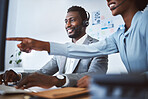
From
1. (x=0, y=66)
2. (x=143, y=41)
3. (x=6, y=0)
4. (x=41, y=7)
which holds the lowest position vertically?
(x=0, y=66)

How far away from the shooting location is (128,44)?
100cm

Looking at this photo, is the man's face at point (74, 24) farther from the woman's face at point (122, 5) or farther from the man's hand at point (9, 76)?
the man's hand at point (9, 76)

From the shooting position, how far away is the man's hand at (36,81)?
0.69 meters

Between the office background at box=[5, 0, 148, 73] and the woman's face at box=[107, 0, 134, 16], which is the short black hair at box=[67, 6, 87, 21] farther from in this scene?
the woman's face at box=[107, 0, 134, 16]

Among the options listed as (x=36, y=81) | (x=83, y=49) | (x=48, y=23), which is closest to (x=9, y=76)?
(x=36, y=81)

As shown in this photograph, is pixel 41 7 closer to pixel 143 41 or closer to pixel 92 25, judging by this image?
pixel 92 25

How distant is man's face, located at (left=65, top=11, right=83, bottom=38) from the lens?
165cm

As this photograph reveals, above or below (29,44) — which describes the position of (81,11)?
above

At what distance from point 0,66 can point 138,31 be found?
0.85m

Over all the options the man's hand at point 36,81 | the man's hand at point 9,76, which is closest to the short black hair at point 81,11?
the man's hand at point 9,76

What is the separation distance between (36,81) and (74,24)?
3.53 ft

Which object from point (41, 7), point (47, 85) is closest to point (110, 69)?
point (47, 85)

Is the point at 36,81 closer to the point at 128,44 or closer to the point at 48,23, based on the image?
the point at 128,44

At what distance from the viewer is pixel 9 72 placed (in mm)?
1057
